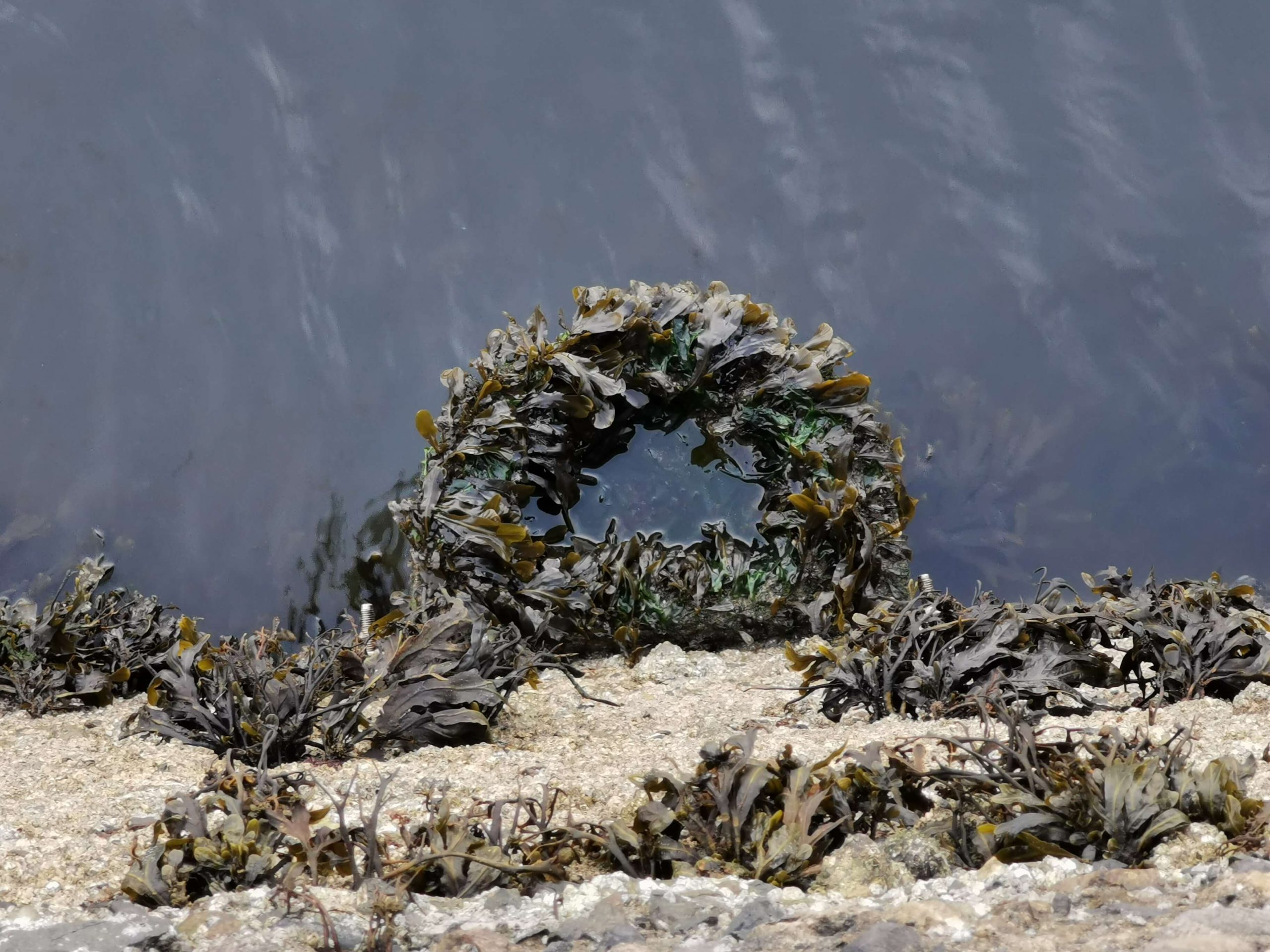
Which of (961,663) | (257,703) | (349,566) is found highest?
(349,566)

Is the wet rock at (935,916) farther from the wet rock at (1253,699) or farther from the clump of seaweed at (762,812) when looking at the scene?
the wet rock at (1253,699)

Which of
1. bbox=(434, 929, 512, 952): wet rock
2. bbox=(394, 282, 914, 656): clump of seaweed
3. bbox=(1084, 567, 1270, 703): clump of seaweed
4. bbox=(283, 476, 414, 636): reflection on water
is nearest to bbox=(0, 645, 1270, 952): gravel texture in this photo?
bbox=(434, 929, 512, 952): wet rock

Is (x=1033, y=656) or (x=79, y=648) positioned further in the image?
(x=79, y=648)

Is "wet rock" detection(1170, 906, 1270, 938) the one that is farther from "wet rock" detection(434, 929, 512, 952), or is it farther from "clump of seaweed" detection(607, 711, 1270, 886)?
"wet rock" detection(434, 929, 512, 952)

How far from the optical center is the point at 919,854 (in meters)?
1.02

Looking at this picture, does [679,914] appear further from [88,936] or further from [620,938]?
[88,936]

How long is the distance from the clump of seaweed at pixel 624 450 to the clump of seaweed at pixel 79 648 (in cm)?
70

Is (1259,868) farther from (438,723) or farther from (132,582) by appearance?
(132,582)

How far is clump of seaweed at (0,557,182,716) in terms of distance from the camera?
2484 mm

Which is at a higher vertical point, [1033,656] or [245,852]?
[1033,656]

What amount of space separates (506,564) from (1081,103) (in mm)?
2048

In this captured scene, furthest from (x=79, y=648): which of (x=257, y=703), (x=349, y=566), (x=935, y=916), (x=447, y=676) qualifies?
(x=935, y=916)

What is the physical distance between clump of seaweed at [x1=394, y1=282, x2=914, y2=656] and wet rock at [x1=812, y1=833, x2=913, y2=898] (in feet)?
5.59

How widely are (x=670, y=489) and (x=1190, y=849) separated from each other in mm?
2188
